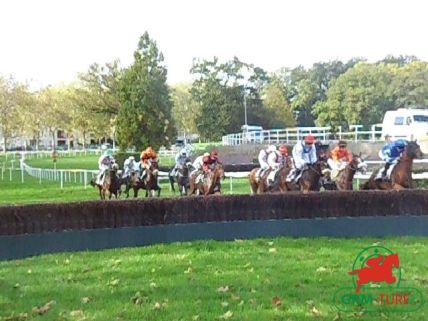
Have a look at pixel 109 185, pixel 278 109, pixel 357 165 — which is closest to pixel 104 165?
pixel 109 185

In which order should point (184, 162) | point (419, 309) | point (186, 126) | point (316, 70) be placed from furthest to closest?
point (316, 70)
point (186, 126)
point (184, 162)
point (419, 309)

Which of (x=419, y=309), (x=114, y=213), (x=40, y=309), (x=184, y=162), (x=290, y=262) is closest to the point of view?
(x=419, y=309)

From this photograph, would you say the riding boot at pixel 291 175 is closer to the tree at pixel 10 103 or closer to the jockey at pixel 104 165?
the jockey at pixel 104 165

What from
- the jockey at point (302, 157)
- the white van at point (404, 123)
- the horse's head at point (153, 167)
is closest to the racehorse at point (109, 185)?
the horse's head at point (153, 167)

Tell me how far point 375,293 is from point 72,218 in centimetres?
578

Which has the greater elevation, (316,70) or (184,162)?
(316,70)

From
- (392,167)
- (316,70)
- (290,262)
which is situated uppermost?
(316,70)

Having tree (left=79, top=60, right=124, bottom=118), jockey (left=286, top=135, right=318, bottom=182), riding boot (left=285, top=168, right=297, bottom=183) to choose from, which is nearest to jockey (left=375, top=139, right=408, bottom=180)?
jockey (left=286, top=135, right=318, bottom=182)

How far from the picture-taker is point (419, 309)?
590 cm

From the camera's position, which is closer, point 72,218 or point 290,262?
point 290,262

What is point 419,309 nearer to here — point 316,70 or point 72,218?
point 72,218

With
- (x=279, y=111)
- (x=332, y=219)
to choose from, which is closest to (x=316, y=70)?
(x=279, y=111)

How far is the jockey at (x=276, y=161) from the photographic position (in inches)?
666

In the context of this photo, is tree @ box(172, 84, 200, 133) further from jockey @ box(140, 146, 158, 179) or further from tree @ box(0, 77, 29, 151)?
jockey @ box(140, 146, 158, 179)
